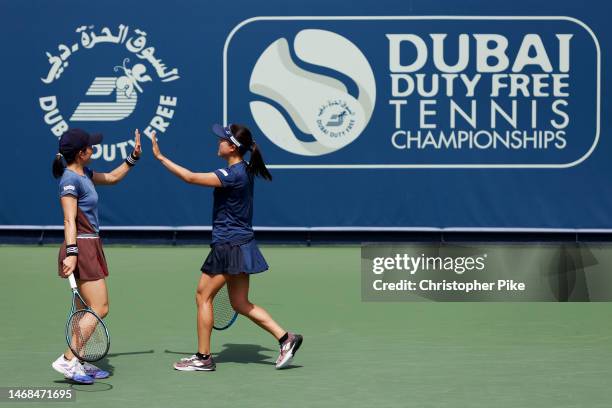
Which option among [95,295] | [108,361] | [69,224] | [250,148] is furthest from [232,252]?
[108,361]

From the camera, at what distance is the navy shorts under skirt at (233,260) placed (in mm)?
7629

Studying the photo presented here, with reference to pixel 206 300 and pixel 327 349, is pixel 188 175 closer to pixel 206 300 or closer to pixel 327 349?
pixel 206 300

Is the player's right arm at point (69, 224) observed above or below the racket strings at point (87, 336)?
above

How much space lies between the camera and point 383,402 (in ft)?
22.1

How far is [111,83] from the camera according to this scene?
15633 millimetres

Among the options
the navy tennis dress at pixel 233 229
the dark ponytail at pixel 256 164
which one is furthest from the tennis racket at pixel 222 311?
the dark ponytail at pixel 256 164

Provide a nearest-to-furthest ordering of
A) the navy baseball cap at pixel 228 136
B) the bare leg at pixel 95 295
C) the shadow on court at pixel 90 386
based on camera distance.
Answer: the shadow on court at pixel 90 386 → the bare leg at pixel 95 295 → the navy baseball cap at pixel 228 136

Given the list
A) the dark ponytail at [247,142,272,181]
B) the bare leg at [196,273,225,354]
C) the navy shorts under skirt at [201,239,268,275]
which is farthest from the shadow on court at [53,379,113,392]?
the dark ponytail at [247,142,272,181]

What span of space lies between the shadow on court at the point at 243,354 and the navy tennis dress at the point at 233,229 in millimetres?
734

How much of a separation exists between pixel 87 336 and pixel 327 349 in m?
2.11

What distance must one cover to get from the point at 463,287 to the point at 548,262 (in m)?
3.24

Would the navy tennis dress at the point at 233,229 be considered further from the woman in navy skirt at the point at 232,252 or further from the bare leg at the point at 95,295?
the bare leg at the point at 95,295

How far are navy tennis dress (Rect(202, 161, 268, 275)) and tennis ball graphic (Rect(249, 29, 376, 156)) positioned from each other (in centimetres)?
791

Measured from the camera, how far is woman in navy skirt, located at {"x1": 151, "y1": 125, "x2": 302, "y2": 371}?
7.63 metres
